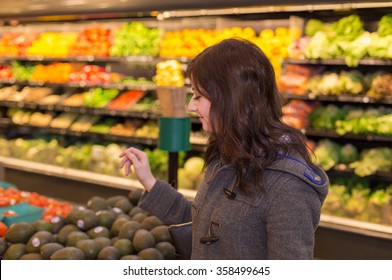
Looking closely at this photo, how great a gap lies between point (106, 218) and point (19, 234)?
47cm

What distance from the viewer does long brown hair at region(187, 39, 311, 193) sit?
156 cm

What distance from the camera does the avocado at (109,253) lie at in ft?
A: 8.81

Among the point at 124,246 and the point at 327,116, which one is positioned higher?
the point at 327,116

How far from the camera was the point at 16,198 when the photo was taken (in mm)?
3846

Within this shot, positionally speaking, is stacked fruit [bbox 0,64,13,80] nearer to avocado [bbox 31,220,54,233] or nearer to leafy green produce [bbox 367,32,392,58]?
leafy green produce [bbox 367,32,392,58]

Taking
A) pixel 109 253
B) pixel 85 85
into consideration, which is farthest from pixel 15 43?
pixel 109 253

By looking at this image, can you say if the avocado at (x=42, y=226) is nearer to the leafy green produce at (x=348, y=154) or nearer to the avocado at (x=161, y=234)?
the avocado at (x=161, y=234)

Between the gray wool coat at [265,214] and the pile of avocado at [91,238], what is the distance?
40.9 inches

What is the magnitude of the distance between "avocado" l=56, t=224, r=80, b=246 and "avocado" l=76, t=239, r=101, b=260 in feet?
0.54

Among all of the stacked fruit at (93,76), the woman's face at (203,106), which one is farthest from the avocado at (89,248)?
the stacked fruit at (93,76)

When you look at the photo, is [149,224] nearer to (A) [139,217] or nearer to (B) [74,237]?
(A) [139,217]

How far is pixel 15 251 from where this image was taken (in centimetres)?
279
